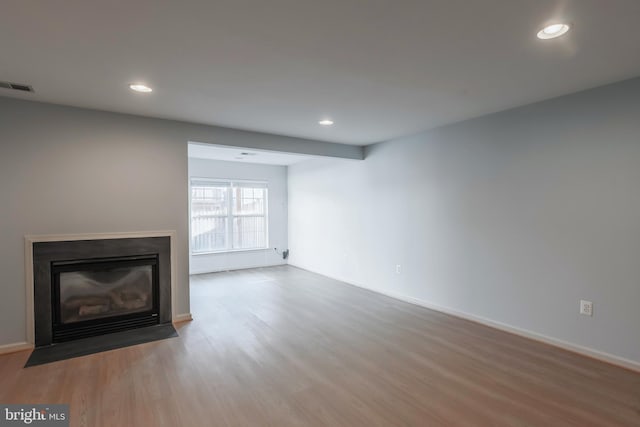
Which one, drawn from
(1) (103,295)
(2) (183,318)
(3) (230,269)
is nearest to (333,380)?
(2) (183,318)

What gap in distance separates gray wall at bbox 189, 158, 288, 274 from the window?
13 centimetres

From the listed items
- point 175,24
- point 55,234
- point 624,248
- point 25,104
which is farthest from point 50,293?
point 624,248

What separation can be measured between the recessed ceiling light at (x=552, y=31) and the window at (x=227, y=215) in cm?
591

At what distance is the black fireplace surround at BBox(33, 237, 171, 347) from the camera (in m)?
3.20

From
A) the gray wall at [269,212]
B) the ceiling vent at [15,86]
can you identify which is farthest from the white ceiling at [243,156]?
the ceiling vent at [15,86]

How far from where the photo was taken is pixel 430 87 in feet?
9.12

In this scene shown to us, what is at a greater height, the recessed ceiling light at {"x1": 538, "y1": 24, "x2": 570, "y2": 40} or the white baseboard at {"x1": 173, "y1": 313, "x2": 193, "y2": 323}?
the recessed ceiling light at {"x1": 538, "y1": 24, "x2": 570, "y2": 40}

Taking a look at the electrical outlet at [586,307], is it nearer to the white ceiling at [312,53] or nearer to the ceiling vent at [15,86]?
the white ceiling at [312,53]

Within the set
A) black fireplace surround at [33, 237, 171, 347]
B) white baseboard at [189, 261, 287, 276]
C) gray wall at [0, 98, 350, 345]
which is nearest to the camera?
gray wall at [0, 98, 350, 345]

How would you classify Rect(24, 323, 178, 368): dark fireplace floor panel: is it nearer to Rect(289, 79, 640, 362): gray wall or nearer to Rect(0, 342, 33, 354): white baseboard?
Rect(0, 342, 33, 354): white baseboard

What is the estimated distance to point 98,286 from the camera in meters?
3.53

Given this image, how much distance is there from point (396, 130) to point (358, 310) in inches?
97.2

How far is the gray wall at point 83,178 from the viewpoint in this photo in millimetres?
3047

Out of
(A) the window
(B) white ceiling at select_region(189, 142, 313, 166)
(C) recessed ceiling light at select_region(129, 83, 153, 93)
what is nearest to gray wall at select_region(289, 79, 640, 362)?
(B) white ceiling at select_region(189, 142, 313, 166)
